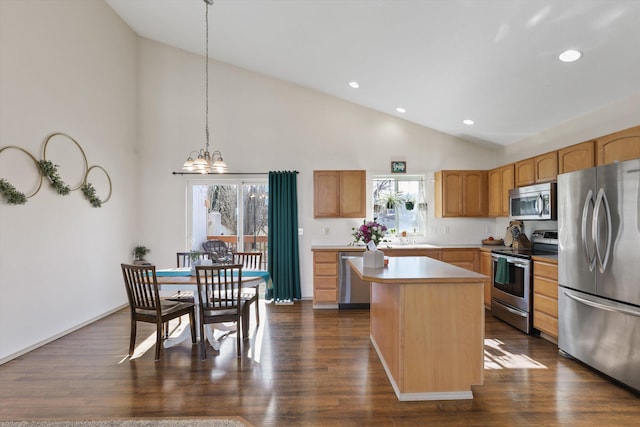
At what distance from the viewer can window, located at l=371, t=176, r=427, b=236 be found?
5.58 m

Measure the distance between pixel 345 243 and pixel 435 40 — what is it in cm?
333

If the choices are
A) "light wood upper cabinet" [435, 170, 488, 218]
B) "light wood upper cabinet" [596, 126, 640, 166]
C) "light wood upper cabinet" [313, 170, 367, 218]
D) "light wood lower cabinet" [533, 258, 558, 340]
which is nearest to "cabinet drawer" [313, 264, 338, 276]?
"light wood upper cabinet" [313, 170, 367, 218]

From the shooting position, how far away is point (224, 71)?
18.0 ft

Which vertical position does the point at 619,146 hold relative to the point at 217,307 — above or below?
above

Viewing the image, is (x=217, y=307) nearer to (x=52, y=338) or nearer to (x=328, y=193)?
(x=52, y=338)

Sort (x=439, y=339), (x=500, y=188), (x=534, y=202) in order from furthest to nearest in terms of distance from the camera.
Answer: (x=500, y=188) → (x=534, y=202) → (x=439, y=339)

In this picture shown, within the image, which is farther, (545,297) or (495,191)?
(495,191)

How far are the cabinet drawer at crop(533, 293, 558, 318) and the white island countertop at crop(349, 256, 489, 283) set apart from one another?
1.38 metres

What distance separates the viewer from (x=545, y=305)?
3.46 meters

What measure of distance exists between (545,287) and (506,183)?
1.72 meters

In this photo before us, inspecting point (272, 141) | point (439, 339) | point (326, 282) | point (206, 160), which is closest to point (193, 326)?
point (206, 160)

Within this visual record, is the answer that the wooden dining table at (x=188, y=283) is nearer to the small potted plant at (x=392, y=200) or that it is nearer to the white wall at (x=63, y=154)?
the white wall at (x=63, y=154)

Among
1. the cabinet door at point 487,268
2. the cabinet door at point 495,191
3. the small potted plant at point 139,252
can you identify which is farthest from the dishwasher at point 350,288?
the small potted plant at point 139,252

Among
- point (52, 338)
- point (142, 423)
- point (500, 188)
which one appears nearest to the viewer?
point (142, 423)
